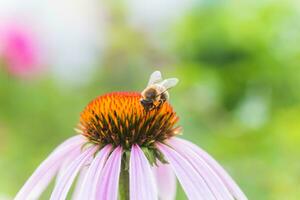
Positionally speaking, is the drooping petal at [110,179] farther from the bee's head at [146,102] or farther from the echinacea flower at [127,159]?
the bee's head at [146,102]

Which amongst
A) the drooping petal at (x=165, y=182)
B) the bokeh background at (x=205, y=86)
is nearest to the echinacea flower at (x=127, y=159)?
the drooping petal at (x=165, y=182)

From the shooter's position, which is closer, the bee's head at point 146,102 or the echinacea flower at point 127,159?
the echinacea flower at point 127,159

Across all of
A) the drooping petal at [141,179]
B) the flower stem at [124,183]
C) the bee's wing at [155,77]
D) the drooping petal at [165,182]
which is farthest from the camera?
the drooping petal at [165,182]

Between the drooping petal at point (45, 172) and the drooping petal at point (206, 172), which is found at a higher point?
the drooping petal at point (206, 172)

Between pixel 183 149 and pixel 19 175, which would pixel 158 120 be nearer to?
pixel 183 149

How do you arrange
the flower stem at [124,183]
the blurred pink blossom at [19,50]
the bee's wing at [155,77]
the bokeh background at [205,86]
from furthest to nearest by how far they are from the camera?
the blurred pink blossom at [19,50] → the bokeh background at [205,86] → the bee's wing at [155,77] → the flower stem at [124,183]

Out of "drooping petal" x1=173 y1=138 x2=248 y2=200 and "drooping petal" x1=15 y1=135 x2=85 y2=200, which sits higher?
"drooping petal" x1=173 y1=138 x2=248 y2=200

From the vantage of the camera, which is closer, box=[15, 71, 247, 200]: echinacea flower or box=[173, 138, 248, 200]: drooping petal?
box=[15, 71, 247, 200]: echinacea flower

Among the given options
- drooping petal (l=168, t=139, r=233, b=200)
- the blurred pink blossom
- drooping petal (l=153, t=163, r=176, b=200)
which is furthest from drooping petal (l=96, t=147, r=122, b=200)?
the blurred pink blossom

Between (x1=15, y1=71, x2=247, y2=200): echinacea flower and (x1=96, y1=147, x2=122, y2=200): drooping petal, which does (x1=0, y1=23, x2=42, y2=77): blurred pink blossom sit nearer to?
(x1=15, y1=71, x2=247, y2=200): echinacea flower
